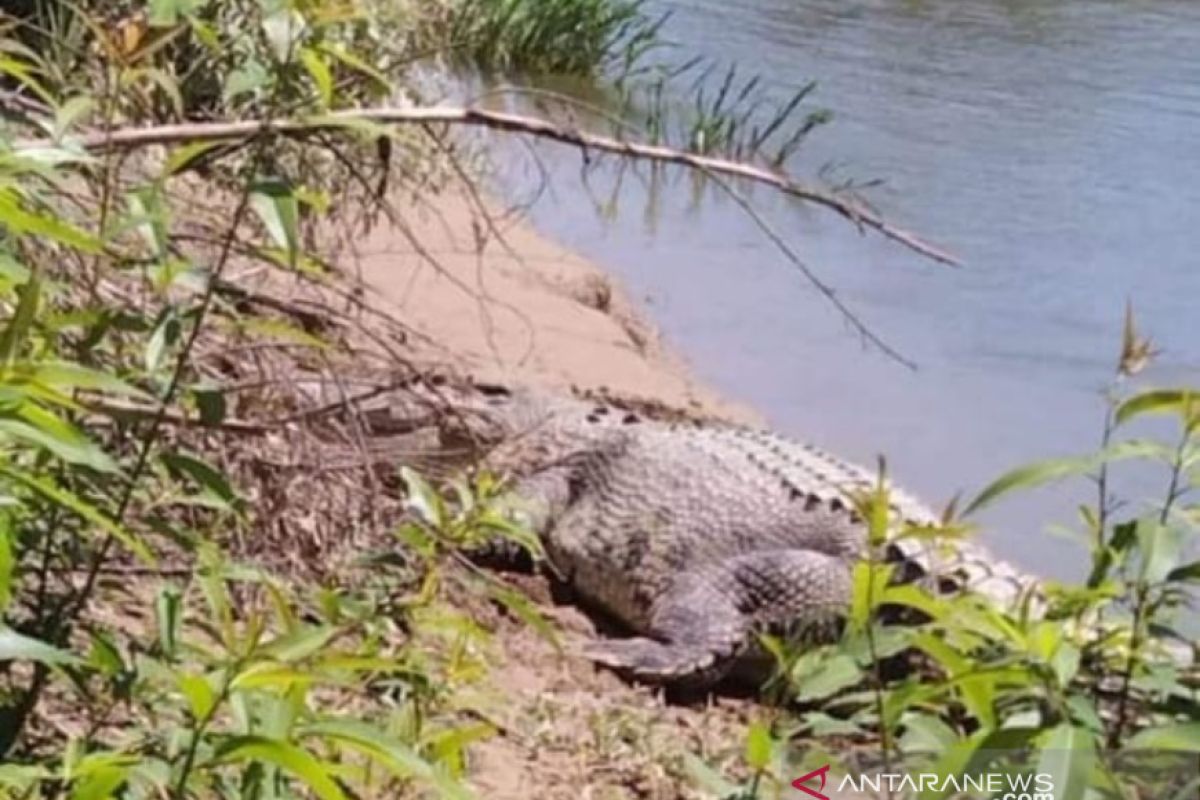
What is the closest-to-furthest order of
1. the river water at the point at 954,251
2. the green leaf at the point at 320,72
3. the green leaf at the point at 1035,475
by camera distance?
1. the green leaf at the point at 1035,475
2. the green leaf at the point at 320,72
3. the river water at the point at 954,251

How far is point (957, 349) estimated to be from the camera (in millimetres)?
8383

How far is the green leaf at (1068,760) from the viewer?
5.75ft

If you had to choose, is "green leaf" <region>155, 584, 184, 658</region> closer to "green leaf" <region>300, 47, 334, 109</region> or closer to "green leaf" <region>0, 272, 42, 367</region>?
"green leaf" <region>0, 272, 42, 367</region>

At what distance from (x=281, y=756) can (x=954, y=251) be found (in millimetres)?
7963

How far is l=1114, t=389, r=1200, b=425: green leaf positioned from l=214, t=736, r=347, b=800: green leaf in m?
0.77

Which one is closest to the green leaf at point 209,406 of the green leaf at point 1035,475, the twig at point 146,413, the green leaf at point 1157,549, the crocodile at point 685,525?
the twig at point 146,413

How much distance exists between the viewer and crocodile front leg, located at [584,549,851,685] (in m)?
4.96

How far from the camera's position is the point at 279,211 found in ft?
7.18

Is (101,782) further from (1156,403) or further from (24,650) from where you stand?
(1156,403)

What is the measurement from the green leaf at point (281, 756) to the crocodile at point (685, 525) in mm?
2734

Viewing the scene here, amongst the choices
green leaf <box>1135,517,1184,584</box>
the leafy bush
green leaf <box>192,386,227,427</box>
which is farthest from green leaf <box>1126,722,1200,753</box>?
green leaf <box>192,386,227,427</box>

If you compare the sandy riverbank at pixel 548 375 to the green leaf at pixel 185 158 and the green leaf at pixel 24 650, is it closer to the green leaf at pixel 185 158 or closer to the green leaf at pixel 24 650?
the green leaf at pixel 185 158

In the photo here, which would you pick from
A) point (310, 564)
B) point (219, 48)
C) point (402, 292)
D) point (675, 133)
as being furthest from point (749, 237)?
point (219, 48)

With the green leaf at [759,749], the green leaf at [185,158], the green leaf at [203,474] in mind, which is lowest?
the green leaf at [759,749]
